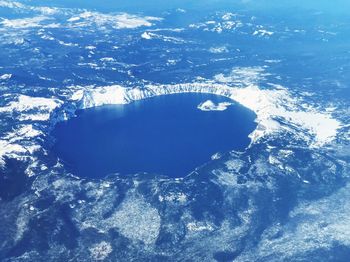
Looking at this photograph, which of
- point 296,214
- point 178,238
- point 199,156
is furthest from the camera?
point 199,156

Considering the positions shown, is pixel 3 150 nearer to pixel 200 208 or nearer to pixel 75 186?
pixel 75 186

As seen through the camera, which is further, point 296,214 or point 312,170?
point 312,170

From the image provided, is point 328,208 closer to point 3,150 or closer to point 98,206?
point 98,206

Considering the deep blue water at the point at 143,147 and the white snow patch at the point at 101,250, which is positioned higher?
the white snow patch at the point at 101,250

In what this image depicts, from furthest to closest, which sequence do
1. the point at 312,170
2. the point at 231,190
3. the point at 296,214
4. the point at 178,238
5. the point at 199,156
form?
1. the point at 199,156
2. the point at 312,170
3. the point at 231,190
4. the point at 296,214
5. the point at 178,238

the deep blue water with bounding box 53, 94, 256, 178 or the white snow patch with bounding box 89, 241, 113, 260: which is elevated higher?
the white snow patch with bounding box 89, 241, 113, 260

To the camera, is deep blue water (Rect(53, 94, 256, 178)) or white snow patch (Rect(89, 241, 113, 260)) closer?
white snow patch (Rect(89, 241, 113, 260))

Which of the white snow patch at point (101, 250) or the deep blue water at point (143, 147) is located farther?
the deep blue water at point (143, 147)

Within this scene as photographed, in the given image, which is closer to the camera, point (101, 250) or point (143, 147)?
point (101, 250)

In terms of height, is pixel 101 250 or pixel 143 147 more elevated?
pixel 101 250

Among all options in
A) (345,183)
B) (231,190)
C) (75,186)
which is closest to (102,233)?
(75,186)
